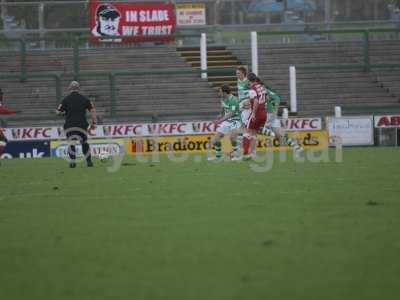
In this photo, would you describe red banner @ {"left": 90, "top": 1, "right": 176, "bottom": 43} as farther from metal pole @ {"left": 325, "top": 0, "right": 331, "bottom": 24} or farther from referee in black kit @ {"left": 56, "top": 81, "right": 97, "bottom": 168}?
referee in black kit @ {"left": 56, "top": 81, "right": 97, "bottom": 168}

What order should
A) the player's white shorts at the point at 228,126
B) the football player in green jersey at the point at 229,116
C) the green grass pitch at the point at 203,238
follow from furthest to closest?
the player's white shorts at the point at 228,126
the football player in green jersey at the point at 229,116
the green grass pitch at the point at 203,238

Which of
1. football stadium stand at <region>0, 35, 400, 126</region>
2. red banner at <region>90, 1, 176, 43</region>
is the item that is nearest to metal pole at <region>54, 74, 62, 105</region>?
football stadium stand at <region>0, 35, 400, 126</region>

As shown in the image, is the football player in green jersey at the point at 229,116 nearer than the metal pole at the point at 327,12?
Yes

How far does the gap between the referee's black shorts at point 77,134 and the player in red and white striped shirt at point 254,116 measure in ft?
12.0

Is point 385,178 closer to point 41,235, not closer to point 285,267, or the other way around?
point 41,235

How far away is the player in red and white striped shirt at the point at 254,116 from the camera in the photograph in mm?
24656

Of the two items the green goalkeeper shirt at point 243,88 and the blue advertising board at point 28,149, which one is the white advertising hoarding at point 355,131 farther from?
the blue advertising board at point 28,149

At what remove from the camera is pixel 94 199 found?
1548 centimetres

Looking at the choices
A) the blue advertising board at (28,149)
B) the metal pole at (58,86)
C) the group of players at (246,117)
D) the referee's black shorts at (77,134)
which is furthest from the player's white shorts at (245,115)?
the metal pole at (58,86)

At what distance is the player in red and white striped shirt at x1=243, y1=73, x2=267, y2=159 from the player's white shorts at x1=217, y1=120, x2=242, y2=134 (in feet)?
4.93

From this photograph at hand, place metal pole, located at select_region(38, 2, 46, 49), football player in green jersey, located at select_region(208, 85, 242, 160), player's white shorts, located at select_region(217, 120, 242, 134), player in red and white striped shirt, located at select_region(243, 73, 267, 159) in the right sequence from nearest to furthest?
1. player in red and white striped shirt, located at select_region(243, 73, 267, 159)
2. football player in green jersey, located at select_region(208, 85, 242, 160)
3. player's white shorts, located at select_region(217, 120, 242, 134)
4. metal pole, located at select_region(38, 2, 46, 49)

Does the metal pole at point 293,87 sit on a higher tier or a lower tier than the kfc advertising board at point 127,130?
higher

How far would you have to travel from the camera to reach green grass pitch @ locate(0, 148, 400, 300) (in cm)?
830

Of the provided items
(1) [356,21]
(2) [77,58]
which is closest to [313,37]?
(1) [356,21]
